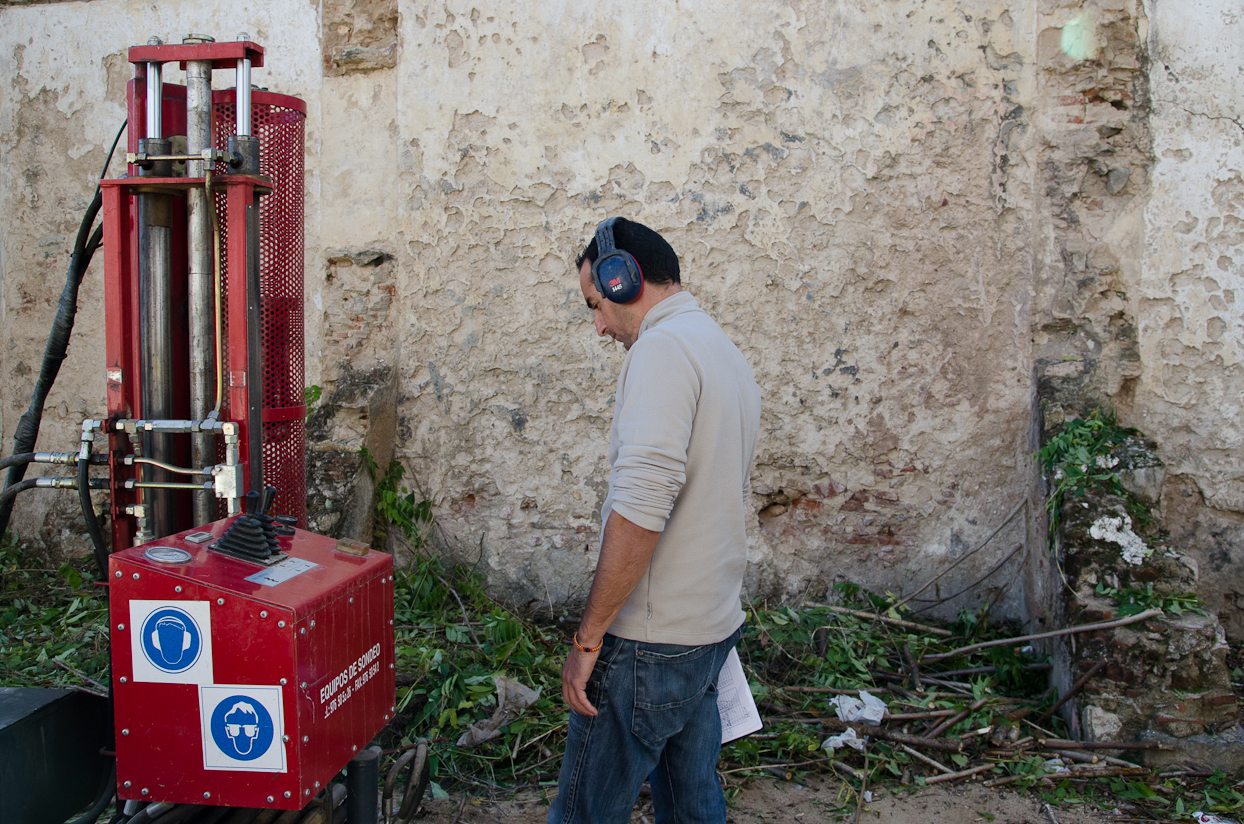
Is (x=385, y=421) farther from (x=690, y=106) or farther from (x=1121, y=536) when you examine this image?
(x=1121, y=536)

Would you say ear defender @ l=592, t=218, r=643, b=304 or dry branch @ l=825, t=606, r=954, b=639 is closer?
ear defender @ l=592, t=218, r=643, b=304

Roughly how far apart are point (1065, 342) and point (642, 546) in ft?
10.1

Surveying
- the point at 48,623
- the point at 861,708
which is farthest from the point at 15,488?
the point at 861,708

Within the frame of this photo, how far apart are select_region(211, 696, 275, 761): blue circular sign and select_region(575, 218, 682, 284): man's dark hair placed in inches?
50.9

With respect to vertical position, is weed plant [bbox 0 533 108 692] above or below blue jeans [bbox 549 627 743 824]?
below

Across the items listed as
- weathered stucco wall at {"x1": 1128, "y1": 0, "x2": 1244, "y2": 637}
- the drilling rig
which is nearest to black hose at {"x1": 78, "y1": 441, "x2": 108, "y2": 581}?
the drilling rig

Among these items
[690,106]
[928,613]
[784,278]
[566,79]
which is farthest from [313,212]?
[928,613]

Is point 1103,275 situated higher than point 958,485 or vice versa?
point 1103,275

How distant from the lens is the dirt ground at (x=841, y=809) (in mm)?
3049

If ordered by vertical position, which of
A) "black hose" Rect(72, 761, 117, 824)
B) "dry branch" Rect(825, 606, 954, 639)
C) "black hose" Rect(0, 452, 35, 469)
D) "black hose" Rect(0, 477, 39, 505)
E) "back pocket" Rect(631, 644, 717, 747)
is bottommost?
"dry branch" Rect(825, 606, 954, 639)

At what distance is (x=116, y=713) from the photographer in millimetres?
1904

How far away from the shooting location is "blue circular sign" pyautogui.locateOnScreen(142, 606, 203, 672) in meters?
1.87

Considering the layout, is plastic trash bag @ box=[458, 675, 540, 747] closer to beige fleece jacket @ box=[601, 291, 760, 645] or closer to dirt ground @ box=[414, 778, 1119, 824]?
dirt ground @ box=[414, 778, 1119, 824]

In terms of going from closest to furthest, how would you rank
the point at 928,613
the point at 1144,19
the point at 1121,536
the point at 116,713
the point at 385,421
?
the point at 116,713 < the point at 1121,536 < the point at 1144,19 < the point at 928,613 < the point at 385,421
